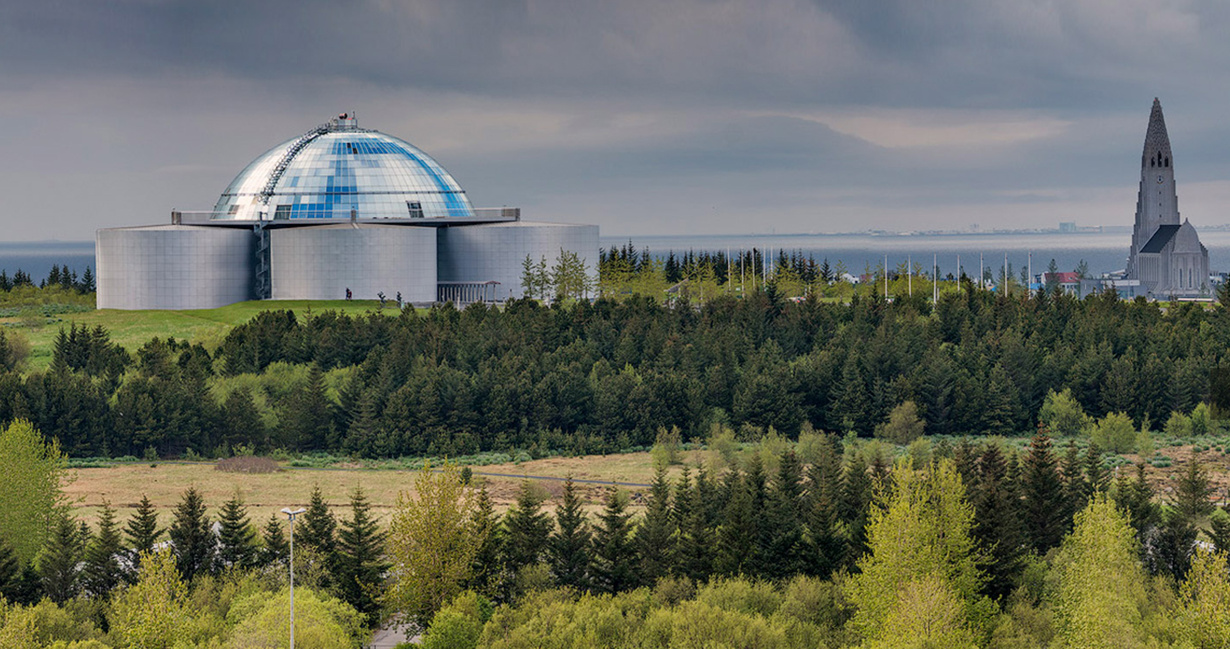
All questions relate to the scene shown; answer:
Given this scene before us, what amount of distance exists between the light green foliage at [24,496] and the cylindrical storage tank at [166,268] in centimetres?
6495

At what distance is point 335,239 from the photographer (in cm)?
13338

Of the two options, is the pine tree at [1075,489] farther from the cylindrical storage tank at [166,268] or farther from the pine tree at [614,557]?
the cylindrical storage tank at [166,268]

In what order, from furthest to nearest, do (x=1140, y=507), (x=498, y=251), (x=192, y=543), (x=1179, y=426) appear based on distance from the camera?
(x=498, y=251)
(x=1179, y=426)
(x=1140, y=507)
(x=192, y=543)

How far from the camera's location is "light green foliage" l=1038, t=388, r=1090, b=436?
104 m

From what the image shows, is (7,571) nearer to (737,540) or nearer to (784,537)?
(737,540)

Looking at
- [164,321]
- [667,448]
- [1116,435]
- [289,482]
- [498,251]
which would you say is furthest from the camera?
[498,251]

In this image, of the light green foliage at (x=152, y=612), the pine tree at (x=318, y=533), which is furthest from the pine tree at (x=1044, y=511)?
the light green foliage at (x=152, y=612)

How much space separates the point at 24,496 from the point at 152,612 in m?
20.2

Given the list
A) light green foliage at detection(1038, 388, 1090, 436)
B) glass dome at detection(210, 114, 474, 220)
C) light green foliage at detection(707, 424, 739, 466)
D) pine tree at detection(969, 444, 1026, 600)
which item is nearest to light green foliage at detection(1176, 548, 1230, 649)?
pine tree at detection(969, 444, 1026, 600)

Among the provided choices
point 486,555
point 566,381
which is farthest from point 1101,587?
point 566,381

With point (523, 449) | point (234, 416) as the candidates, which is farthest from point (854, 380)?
point (234, 416)

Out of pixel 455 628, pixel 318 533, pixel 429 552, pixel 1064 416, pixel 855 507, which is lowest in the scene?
pixel 455 628

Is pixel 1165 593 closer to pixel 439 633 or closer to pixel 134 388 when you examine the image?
pixel 439 633

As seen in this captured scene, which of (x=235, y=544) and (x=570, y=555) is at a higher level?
(x=235, y=544)
